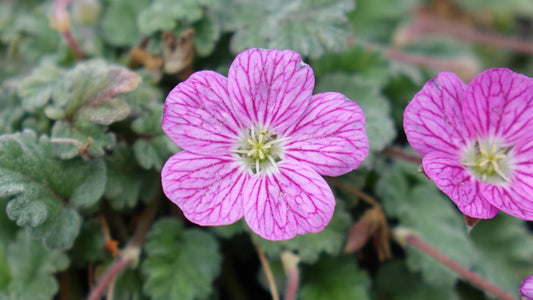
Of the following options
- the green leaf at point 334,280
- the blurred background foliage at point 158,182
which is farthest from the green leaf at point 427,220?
the green leaf at point 334,280

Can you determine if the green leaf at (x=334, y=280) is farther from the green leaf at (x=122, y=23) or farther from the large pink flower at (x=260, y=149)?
the green leaf at (x=122, y=23)

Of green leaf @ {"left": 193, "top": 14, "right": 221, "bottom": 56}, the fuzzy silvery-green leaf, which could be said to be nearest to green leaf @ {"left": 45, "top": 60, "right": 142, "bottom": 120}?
the fuzzy silvery-green leaf

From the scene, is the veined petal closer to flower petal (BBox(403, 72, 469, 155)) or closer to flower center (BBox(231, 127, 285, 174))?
flower petal (BBox(403, 72, 469, 155))

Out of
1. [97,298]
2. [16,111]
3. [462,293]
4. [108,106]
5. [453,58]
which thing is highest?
[108,106]

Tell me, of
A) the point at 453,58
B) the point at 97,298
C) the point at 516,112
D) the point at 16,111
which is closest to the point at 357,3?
the point at 453,58

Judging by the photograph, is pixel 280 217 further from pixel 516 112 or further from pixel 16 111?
pixel 16 111
